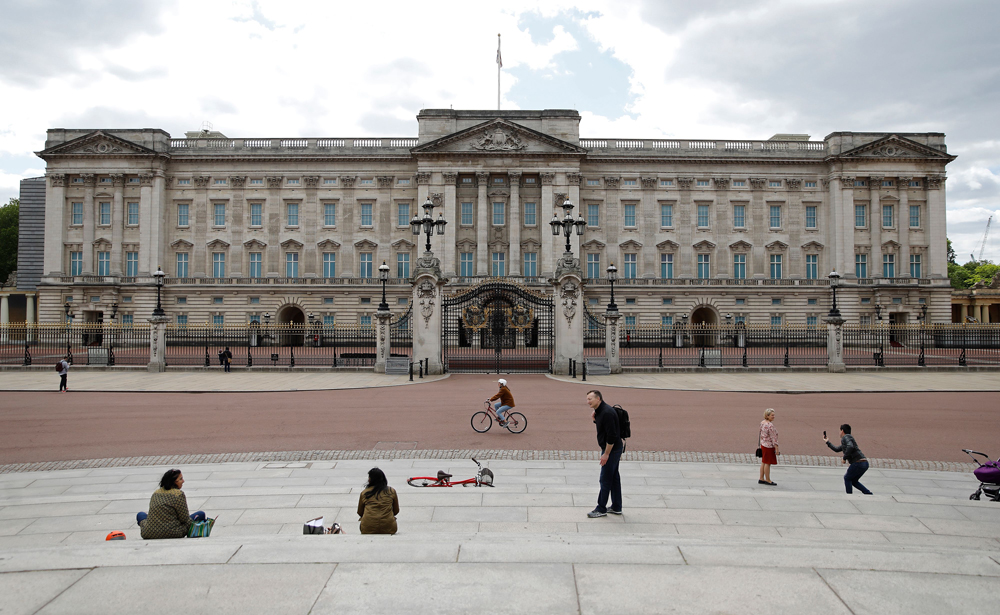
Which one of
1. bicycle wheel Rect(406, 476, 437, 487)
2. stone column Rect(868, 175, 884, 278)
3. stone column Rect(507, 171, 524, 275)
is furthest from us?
stone column Rect(868, 175, 884, 278)

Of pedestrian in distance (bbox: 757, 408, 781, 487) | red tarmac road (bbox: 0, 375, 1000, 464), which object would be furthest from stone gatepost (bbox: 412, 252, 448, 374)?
pedestrian in distance (bbox: 757, 408, 781, 487)

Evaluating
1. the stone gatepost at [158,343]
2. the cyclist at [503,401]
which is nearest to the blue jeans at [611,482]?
the cyclist at [503,401]

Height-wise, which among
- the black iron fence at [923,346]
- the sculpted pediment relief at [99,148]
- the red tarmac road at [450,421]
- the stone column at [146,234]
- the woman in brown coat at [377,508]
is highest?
the sculpted pediment relief at [99,148]

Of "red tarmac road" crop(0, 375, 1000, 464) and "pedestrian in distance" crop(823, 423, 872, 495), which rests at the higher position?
"pedestrian in distance" crop(823, 423, 872, 495)

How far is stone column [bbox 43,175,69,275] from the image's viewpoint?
51938 mm

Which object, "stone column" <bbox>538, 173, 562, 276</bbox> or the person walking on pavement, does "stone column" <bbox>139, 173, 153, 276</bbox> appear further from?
the person walking on pavement

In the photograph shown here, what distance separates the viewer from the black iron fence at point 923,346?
3003 centimetres

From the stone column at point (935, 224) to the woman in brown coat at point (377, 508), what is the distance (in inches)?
2468

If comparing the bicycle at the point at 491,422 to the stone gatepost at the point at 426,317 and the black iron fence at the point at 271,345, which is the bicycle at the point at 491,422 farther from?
the black iron fence at the point at 271,345

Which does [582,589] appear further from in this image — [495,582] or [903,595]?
[903,595]

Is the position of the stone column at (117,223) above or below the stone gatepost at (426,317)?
above

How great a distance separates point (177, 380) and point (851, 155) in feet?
186

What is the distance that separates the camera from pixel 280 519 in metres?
7.78

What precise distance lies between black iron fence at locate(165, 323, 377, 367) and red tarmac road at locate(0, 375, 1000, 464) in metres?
9.83
